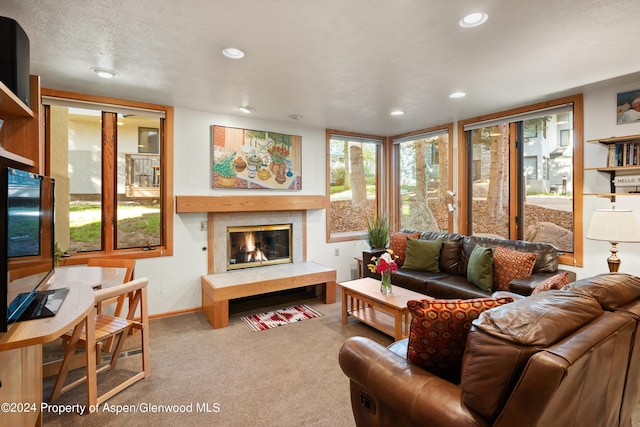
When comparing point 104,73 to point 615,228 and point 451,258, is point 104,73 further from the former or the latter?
point 615,228

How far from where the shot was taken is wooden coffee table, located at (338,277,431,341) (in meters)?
2.82

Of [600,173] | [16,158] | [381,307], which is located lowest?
[381,307]

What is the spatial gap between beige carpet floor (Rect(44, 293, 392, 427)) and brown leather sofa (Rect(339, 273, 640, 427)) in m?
0.72

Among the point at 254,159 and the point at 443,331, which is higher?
the point at 254,159

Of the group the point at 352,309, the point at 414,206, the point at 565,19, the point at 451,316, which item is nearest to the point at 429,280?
the point at 352,309

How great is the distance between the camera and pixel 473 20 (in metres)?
1.95

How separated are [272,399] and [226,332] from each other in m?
1.30

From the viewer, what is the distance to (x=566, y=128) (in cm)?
353

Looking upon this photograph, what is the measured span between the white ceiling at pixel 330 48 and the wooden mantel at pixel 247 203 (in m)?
1.13

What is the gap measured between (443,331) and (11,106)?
7.66 ft

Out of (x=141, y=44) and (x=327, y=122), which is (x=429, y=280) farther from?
(x=141, y=44)

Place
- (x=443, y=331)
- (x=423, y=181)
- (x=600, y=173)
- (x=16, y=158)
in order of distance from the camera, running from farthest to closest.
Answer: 1. (x=423, y=181)
2. (x=600, y=173)
3. (x=16, y=158)
4. (x=443, y=331)

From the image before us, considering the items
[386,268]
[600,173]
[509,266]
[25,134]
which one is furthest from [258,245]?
[600,173]

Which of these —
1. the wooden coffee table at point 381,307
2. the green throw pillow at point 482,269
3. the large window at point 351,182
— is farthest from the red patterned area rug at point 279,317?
the green throw pillow at point 482,269
